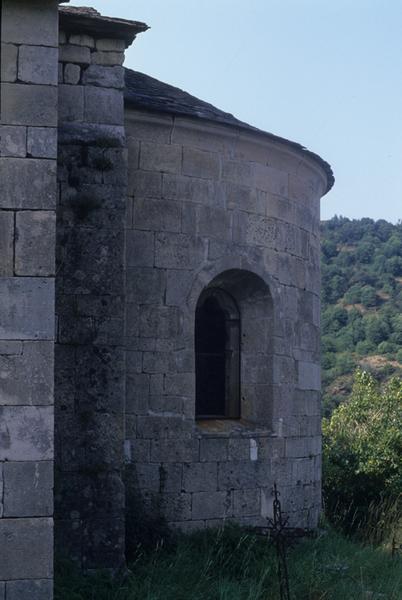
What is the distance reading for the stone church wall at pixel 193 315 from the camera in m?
9.45

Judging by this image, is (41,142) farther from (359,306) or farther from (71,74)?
(359,306)

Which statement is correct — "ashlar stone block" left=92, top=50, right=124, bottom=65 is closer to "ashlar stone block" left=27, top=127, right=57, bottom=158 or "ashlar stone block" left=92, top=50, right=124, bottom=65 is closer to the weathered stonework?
the weathered stonework

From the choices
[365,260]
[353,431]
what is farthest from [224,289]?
[365,260]

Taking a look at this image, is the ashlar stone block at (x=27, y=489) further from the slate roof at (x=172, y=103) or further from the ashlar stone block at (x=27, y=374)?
the slate roof at (x=172, y=103)

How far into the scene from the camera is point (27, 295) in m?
6.33

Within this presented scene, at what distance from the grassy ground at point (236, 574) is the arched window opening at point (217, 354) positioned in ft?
4.84

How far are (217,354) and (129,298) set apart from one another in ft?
4.93

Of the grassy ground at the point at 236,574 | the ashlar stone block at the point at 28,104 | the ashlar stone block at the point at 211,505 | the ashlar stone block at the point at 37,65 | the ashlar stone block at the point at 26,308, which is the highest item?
the ashlar stone block at the point at 37,65

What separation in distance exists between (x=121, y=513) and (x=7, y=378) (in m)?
2.34

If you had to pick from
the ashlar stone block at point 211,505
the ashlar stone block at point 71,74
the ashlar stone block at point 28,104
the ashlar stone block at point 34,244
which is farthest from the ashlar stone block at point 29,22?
the ashlar stone block at point 211,505

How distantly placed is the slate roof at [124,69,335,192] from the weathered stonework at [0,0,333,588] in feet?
0.10

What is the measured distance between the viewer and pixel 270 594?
8.04 metres

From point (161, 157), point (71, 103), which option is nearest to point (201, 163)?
point (161, 157)

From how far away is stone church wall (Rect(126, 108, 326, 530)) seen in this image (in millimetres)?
9453
